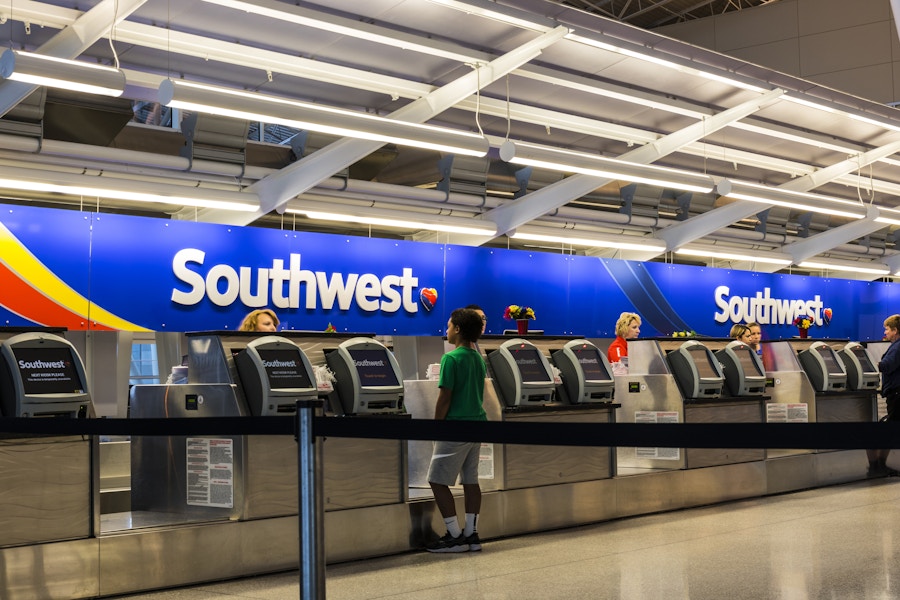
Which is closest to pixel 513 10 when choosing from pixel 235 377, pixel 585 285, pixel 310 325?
pixel 235 377

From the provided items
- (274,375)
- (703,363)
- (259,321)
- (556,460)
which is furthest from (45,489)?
(703,363)

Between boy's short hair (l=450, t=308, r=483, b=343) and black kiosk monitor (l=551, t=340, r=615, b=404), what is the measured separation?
1.53 m

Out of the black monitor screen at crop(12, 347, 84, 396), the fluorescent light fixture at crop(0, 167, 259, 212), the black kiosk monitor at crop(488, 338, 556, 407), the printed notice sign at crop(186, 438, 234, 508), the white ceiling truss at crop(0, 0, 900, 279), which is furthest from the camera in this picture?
the fluorescent light fixture at crop(0, 167, 259, 212)

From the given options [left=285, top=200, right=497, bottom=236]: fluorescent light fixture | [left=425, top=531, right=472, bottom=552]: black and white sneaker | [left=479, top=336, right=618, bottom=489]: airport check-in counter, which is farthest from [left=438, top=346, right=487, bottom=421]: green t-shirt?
[left=285, top=200, right=497, bottom=236]: fluorescent light fixture

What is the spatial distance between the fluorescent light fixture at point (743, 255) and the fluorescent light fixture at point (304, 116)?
634 centimetres

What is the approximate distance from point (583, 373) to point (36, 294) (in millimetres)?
4216

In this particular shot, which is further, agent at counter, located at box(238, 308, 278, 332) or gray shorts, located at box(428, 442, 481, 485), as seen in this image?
agent at counter, located at box(238, 308, 278, 332)

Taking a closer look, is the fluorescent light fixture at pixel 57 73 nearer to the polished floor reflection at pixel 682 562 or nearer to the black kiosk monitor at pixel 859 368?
the polished floor reflection at pixel 682 562

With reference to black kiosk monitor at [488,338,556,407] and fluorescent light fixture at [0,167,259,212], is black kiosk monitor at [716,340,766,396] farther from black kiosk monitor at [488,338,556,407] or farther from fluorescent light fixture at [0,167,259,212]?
fluorescent light fixture at [0,167,259,212]

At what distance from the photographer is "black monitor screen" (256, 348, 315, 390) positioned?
555 cm

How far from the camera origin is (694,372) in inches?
319

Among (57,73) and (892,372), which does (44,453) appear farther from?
(892,372)

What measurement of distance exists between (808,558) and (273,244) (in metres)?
7.03

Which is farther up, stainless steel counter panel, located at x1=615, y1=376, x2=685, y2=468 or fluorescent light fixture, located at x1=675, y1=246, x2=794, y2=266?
fluorescent light fixture, located at x1=675, y1=246, x2=794, y2=266
